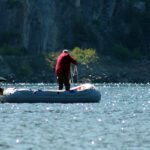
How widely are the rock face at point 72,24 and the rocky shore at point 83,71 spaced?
7189 mm

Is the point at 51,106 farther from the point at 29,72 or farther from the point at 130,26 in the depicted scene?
the point at 130,26

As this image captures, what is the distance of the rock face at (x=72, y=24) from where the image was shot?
146 metres

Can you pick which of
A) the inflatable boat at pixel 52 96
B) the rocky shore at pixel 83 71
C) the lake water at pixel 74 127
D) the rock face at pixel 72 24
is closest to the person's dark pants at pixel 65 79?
the inflatable boat at pixel 52 96

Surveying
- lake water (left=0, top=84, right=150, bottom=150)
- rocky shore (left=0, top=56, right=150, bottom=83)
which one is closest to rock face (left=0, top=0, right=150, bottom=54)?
rocky shore (left=0, top=56, right=150, bottom=83)

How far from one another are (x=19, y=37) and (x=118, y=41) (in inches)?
821

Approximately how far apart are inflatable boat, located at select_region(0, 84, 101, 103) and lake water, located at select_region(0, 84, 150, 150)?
2.91 metres

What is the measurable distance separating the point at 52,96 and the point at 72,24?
10444 cm

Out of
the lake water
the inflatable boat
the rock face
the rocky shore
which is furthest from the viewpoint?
the rock face

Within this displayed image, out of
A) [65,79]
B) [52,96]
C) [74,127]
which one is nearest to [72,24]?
[65,79]

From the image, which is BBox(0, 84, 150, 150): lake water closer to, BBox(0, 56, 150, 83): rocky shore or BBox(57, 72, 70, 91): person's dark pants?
BBox(57, 72, 70, 91): person's dark pants

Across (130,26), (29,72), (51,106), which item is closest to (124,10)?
(130,26)

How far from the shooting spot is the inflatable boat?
177 ft

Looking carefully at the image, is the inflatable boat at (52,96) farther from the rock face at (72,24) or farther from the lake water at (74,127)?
the rock face at (72,24)

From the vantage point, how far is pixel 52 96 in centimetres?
5412
